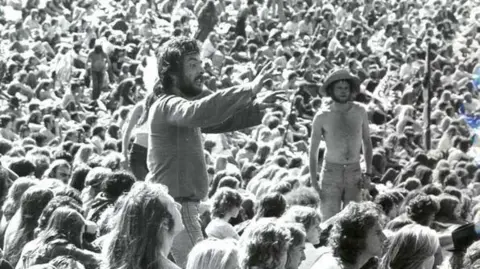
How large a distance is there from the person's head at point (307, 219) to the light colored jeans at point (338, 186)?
7.37 feet

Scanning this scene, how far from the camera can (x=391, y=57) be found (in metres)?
33.9

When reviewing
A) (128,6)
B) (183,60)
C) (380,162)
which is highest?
(128,6)

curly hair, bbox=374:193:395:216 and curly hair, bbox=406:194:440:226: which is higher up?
curly hair, bbox=406:194:440:226

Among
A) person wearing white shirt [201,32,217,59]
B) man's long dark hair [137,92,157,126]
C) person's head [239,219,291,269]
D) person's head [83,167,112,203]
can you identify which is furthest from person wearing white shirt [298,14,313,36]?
person's head [239,219,291,269]

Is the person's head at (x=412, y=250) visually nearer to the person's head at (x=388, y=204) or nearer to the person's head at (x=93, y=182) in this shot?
the person's head at (x=388, y=204)

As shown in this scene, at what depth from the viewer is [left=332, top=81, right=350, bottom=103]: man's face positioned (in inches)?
441

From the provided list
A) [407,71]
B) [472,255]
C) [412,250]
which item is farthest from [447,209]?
[407,71]

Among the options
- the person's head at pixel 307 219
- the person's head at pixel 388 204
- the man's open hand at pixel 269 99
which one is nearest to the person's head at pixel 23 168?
the person's head at pixel 388 204

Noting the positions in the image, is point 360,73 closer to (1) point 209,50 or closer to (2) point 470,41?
(1) point 209,50

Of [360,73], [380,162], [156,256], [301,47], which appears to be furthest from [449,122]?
[156,256]

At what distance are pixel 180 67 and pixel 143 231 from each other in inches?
81.2

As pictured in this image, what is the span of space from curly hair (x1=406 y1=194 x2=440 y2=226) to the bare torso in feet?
8.52

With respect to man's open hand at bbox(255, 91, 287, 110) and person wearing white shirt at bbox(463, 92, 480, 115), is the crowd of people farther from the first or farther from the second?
person wearing white shirt at bbox(463, 92, 480, 115)

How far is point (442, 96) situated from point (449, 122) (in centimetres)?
307
